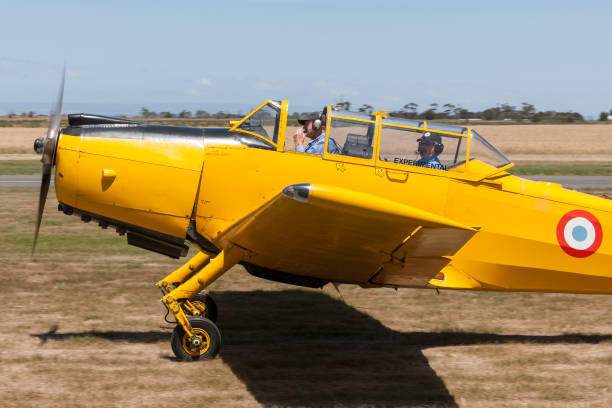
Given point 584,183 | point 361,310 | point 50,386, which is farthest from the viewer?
point 584,183

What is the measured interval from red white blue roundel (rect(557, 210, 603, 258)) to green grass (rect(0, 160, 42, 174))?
935 inches

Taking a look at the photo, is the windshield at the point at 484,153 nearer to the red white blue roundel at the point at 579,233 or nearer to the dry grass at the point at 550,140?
the red white blue roundel at the point at 579,233

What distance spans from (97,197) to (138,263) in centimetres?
471

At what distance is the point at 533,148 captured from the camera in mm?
46688

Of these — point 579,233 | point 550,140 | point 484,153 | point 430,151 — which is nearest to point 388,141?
point 430,151

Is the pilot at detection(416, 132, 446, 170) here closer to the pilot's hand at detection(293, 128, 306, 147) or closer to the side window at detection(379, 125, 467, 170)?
the side window at detection(379, 125, 467, 170)

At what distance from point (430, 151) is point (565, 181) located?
70.8ft

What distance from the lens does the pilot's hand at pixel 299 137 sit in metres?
6.77

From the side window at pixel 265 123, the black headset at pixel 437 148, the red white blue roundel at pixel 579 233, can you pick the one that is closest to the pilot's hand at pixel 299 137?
the side window at pixel 265 123

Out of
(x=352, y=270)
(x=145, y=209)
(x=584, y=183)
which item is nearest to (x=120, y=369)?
(x=145, y=209)

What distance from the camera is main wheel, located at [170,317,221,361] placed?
6602 mm

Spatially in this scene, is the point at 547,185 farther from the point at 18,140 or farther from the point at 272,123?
the point at 18,140

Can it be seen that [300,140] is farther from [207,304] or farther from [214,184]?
[207,304]

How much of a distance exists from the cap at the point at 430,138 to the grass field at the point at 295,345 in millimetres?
2331
